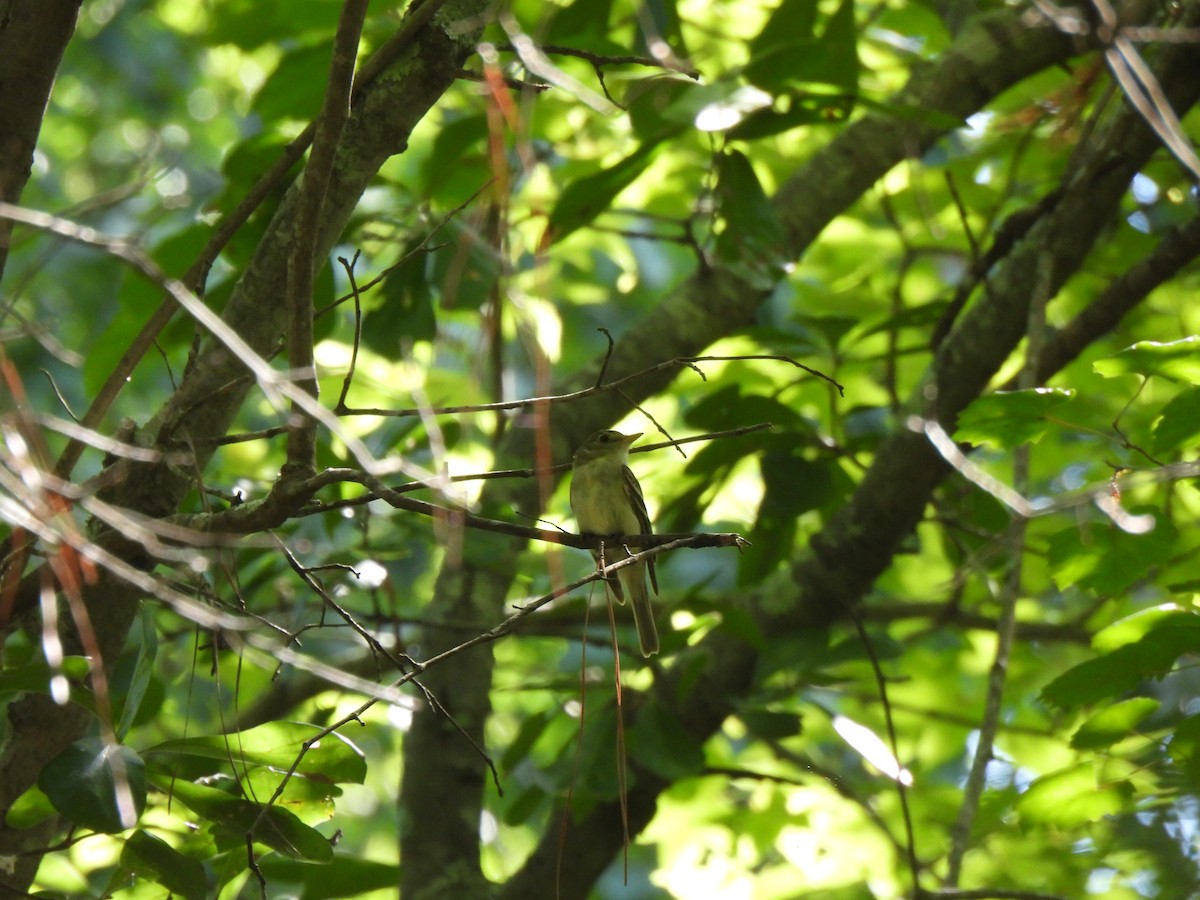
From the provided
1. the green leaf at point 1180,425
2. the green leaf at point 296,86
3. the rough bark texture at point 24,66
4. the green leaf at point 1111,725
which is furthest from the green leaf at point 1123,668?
the green leaf at point 296,86

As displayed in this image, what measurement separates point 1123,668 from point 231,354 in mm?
1996

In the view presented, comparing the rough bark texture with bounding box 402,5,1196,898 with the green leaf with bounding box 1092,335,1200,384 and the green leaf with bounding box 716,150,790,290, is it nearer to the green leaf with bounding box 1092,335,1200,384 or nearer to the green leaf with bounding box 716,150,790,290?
the green leaf with bounding box 716,150,790,290

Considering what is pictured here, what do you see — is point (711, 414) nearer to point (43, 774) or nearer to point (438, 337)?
point (438, 337)

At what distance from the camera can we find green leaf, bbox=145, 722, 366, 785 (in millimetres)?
2385

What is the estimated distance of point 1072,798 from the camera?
2838mm

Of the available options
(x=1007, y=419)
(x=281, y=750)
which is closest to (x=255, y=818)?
(x=281, y=750)

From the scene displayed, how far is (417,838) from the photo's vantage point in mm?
3822

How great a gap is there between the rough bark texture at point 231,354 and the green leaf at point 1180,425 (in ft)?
5.24

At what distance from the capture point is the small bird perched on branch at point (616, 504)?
14.5 feet

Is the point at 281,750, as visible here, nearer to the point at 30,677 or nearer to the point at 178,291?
the point at 30,677

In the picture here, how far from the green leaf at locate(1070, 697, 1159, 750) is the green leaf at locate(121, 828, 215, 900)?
1892 millimetres

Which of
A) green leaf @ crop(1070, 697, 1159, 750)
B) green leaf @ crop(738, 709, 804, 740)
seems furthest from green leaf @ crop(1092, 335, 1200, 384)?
green leaf @ crop(738, 709, 804, 740)

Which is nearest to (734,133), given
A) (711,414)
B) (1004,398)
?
(711,414)

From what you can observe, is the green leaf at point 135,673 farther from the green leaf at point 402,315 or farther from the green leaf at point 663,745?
the green leaf at point 663,745
